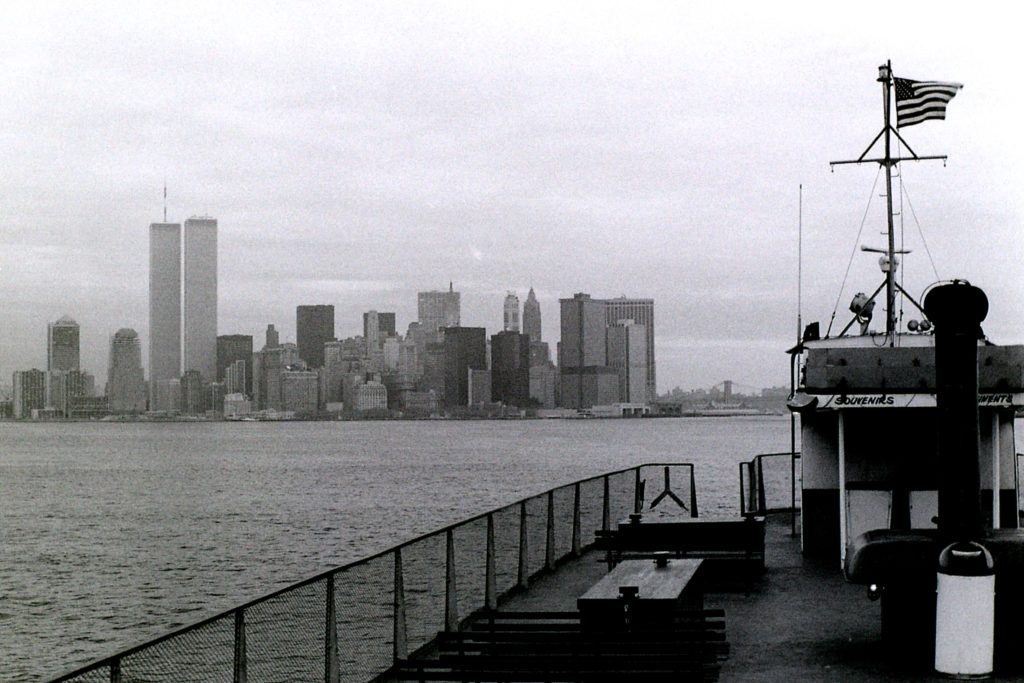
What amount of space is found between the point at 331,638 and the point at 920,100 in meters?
14.9

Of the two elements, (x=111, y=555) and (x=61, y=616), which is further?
(x=111, y=555)

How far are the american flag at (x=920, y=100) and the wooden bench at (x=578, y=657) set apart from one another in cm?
1319

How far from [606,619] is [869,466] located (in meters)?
7.17

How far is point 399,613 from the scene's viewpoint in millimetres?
11297

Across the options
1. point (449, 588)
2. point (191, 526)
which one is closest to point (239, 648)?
point (449, 588)

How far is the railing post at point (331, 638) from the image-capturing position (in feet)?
32.4

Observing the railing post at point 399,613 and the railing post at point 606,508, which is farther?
the railing post at point 606,508

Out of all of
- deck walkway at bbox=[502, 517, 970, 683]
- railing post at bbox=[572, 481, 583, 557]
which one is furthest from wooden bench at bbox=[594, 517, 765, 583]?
railing post at bbox=[572, 481, 583, 557]

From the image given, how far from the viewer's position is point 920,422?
1648 centimetres

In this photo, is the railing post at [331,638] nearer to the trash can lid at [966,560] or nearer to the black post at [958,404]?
the trash can lid at [966,560]

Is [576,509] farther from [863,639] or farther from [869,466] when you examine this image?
[863,639]

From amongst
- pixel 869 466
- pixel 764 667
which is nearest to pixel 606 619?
pixel 764 667

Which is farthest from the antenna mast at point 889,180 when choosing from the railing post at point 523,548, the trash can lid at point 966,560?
the trash can lid at point 966,560

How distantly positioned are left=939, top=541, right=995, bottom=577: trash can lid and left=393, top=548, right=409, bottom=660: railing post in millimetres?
4245
